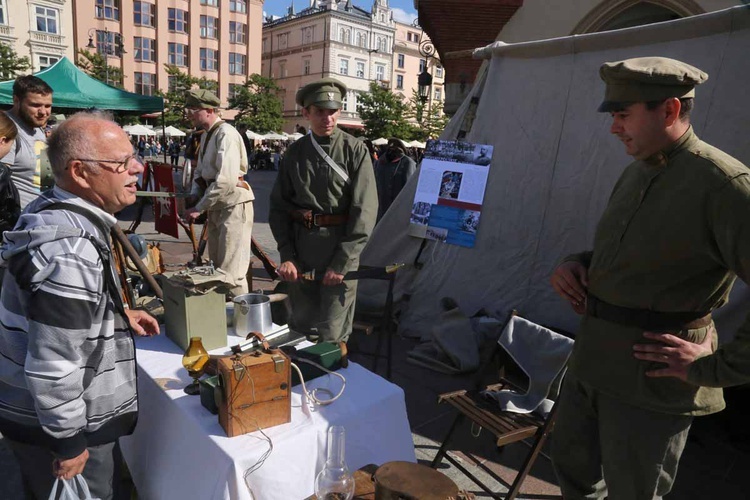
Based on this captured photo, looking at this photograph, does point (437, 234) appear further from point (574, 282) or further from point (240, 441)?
point (240, 441)

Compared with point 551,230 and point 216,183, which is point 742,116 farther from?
point 216,183

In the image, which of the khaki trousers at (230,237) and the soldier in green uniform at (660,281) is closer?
the soldier in green uniform at (660,281)

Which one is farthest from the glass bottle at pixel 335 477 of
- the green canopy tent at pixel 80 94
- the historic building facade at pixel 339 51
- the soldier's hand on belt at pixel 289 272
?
the historic building facade at pixel 339 51

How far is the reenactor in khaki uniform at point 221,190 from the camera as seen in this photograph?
454cm

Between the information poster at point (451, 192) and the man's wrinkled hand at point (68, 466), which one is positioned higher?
the information poster at point (451, 192)

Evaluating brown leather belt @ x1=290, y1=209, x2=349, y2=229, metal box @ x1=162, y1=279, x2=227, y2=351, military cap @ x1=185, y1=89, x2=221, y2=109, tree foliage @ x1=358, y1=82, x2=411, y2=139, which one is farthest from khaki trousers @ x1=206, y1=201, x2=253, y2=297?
tree foliage @ x1=358, y1=82, x2=411, y2=139

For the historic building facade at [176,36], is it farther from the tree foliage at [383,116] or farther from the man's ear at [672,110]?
the man's ear at [672,110]

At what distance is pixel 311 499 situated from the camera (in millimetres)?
1691

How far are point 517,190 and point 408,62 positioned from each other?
68.5 meters

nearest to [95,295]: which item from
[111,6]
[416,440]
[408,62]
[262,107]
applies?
[416,440]

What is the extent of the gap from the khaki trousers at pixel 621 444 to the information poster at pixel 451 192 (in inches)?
122

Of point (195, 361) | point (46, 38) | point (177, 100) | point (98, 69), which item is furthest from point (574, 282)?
point (46, 38)

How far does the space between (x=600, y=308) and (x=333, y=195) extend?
1821mm

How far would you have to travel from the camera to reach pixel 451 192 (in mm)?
5160
